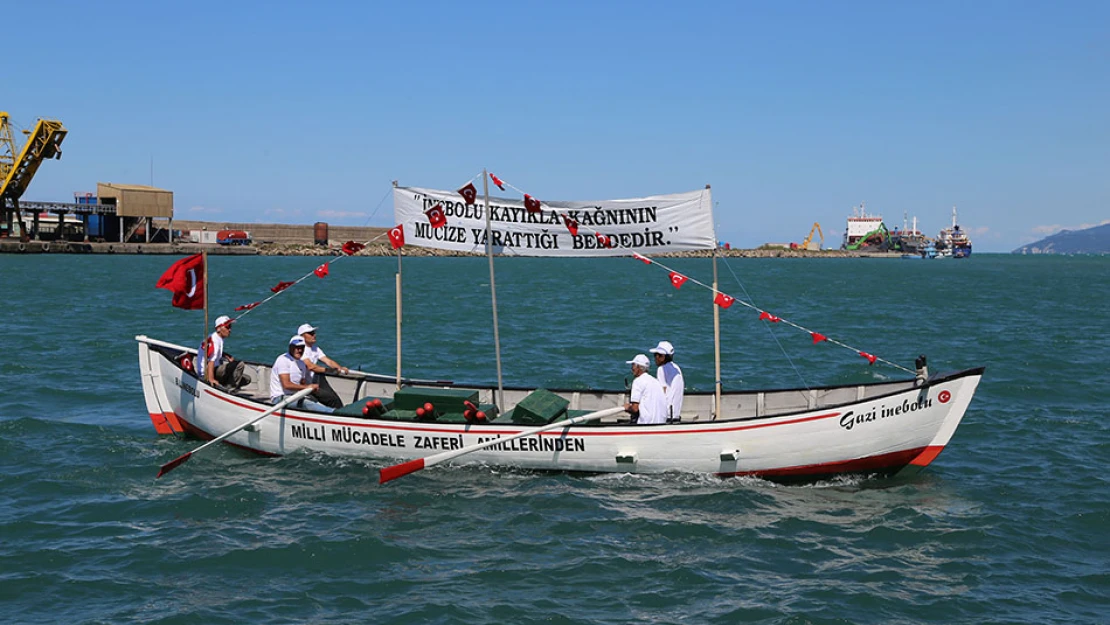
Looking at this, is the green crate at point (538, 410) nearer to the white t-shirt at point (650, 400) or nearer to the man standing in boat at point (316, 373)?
the white t-shirt at point (650, 400)

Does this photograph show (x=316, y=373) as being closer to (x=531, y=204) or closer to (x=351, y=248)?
(x=351, y=248)

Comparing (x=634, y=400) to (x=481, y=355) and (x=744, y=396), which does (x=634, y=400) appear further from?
(x=481, y=355)

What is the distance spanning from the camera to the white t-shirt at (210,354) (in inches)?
701

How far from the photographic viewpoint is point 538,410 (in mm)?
15297

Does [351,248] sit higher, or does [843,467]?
[351,248]

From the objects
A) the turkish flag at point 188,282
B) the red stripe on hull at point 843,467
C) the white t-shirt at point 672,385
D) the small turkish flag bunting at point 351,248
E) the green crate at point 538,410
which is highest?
the small turkish flag bunting at point 351,248

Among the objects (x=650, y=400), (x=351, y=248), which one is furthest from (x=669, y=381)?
(x=351, y=248)

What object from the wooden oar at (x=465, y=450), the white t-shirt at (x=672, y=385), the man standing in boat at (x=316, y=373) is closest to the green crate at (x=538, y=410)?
the wooden oar at (x=465, y=450)

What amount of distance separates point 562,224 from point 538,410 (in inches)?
124

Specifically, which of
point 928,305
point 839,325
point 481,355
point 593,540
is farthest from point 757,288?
point 593,540

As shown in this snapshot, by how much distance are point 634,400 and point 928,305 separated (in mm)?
45744

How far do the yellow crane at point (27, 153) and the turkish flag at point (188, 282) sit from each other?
247ft

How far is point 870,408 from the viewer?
47.4 ft

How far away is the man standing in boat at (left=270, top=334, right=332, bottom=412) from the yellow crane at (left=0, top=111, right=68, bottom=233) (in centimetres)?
7745
